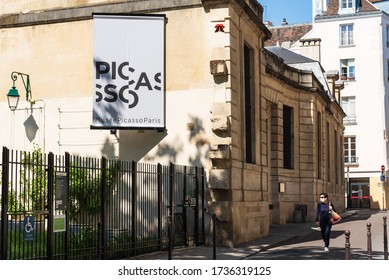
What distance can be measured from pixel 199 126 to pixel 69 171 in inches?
223

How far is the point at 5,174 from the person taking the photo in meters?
10.7

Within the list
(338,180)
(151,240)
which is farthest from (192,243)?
(338,180)

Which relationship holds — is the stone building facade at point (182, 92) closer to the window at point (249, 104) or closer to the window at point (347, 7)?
the window at point (249, 104)

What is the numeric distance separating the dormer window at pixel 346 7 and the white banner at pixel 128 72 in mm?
39383

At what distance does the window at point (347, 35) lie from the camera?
5447 cm

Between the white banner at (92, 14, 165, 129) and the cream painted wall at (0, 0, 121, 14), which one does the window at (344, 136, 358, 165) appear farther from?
the cream painted wall at (0, 0, 121, 14)

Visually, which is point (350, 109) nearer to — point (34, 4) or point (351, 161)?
point (351, 161)

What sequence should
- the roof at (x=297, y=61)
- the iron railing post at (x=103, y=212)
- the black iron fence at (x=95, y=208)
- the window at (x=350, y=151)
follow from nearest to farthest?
the black iron fence at (x=95, y=208), the iron railing post at (x=103, y=212), the roof at (x=297, y=61), the window at (x=350, y=151)

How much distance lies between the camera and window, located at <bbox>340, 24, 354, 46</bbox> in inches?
2144

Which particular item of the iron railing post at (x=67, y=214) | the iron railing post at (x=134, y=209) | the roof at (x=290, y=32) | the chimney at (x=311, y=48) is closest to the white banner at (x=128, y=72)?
the iron railing post at (x=134, y=209)

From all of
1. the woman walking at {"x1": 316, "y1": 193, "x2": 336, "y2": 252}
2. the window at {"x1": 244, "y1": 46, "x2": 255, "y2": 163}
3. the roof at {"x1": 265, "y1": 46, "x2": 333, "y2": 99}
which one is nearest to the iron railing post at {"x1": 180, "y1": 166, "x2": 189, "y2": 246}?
the window at {"x1": 244, "y1": 46, "x2": 255, "y2": 163}

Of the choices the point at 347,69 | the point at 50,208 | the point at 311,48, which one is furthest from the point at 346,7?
the point at 50,208

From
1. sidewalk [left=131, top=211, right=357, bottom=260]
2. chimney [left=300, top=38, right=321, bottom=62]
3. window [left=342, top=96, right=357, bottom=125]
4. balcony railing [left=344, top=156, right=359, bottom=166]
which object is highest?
chimney [left=300, top=38, right=321, bottom=62]

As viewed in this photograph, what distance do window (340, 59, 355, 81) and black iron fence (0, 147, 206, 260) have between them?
40.1 meters
